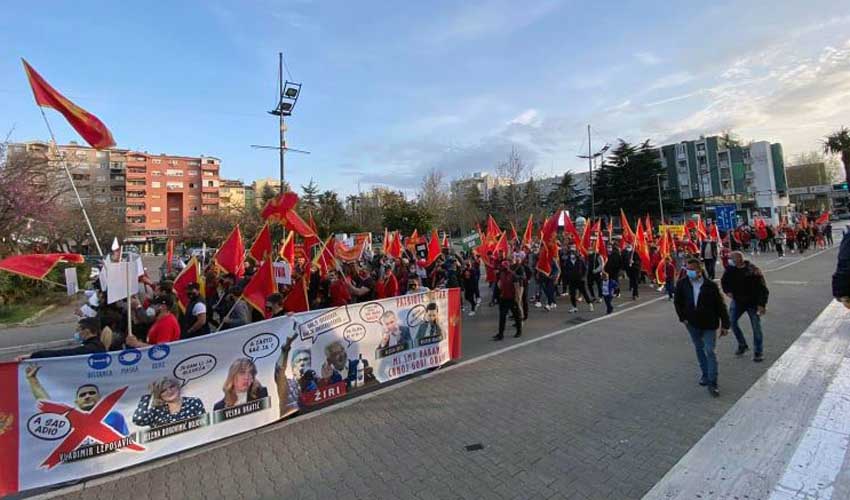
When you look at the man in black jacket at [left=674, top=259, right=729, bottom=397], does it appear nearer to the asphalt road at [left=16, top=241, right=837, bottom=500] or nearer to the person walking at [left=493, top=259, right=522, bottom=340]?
the asphalt road at [left=16, top=241, right=837, bottom=500]

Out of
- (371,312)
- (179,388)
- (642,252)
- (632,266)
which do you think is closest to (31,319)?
(179,388)

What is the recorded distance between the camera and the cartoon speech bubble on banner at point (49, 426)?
3.60 meters

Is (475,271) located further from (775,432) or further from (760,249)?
(760,249)

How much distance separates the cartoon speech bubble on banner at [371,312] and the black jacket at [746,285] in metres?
5.59

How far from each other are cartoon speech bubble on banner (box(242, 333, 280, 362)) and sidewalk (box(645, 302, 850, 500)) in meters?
4.06

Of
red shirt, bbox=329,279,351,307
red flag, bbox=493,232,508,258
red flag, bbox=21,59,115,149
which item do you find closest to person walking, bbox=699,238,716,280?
red flag, bbox=493,232,508,258

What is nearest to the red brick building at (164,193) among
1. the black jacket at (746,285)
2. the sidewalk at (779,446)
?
the black jacket at (746,285)

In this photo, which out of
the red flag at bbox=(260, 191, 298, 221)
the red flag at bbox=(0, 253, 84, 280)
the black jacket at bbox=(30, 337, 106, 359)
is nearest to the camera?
the black jacket at bbox=(30, 337, 106, 359)

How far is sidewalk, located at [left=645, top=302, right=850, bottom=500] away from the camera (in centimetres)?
333

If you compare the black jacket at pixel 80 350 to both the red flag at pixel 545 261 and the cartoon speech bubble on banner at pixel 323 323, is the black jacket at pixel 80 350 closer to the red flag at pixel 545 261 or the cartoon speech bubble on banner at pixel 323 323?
the cartoon speech bubble on banner at pixel 323 323

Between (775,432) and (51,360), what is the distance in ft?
23.0

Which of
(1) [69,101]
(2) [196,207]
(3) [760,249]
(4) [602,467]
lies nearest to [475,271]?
(4) [602,467]

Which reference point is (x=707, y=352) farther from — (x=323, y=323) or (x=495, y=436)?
(x=323, y=323)

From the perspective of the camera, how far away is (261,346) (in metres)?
4.84
